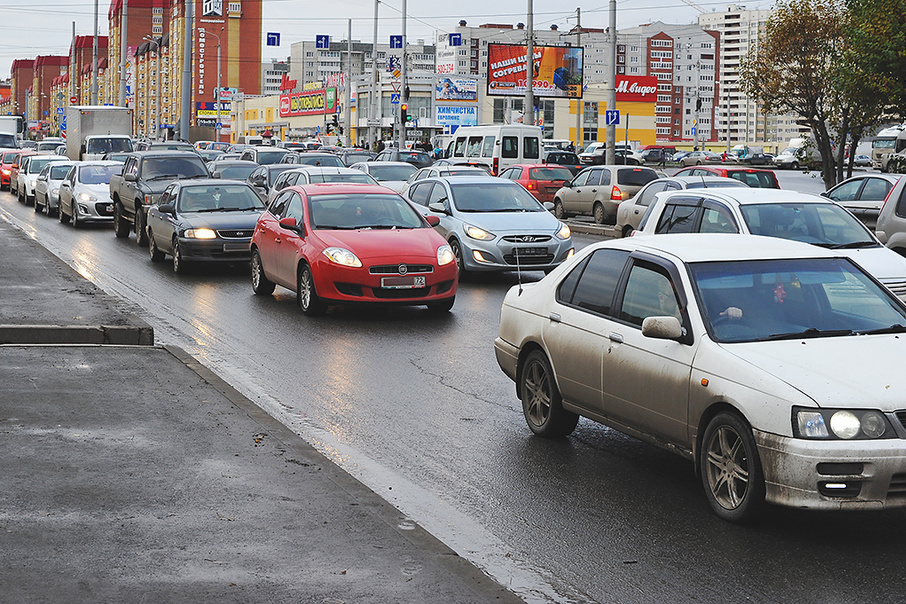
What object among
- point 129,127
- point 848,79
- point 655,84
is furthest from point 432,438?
point 655,84

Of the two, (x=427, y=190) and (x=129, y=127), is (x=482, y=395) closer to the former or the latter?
(x=427, y=190)

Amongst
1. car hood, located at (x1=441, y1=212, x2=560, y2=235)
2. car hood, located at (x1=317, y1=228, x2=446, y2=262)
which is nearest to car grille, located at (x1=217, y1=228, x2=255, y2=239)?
car hood, located at (x1=441, y1=212, x2=560, y2=235)

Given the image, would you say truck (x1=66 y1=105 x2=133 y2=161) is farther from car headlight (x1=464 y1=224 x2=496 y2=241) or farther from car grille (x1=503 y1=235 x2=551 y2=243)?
car grille (x1=503 y1=235 x2=551 y2=243)

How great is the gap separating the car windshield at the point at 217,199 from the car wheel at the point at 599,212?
42.0 ft

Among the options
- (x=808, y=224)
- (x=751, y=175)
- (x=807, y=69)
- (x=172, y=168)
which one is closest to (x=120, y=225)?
(x=172, y=168)

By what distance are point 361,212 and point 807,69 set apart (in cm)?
2031

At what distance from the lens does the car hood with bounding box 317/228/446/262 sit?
14266mm

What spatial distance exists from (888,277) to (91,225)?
2326 cm

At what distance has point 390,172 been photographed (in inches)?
1275

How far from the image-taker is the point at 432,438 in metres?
8.20

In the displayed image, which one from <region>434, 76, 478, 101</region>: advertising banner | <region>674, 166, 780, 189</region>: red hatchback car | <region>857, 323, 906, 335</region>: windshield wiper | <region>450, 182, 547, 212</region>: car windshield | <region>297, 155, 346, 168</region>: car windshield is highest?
<region>434, 76, 478, 101</region>: advertising banner

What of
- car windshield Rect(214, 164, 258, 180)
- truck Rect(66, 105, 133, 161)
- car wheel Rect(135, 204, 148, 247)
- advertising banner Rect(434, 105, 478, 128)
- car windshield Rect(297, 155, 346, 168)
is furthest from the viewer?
advertising banner Rect(434, 105, 478, 128)

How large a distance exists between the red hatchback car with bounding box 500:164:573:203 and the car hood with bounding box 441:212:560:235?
17.2m

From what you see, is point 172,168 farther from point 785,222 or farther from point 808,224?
point 808,224
